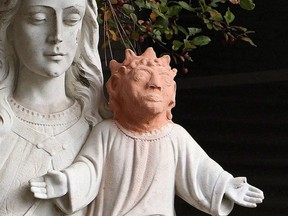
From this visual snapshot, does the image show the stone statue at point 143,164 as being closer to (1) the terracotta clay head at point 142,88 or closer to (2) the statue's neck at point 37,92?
(1) the terracotta clay head at point 142,88

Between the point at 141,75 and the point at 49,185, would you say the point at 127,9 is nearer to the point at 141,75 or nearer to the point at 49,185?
the point at 141,75

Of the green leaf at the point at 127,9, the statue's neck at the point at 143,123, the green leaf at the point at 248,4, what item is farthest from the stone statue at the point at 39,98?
the green leaf at the point at 248,4

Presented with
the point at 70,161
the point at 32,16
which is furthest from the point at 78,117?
the point at 32,16

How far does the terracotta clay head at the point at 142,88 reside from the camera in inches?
92.2

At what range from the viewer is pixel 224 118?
4629mm

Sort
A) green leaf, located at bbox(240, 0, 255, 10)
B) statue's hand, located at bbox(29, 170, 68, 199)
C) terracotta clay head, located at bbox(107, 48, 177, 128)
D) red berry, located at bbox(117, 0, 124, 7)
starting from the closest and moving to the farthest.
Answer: statue's hand, located at bbox(29, 170, 68, 199) → terracotta clay head, located at bbox(107, 48, 177, 128) → red berry, located at bbox(117, 0, 124, 7) → green leaf, located at bbox(240, 0, 255, 10)

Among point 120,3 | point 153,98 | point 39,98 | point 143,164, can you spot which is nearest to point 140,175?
point 143,164

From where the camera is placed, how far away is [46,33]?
92.4 inches

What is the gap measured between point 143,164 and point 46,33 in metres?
0.39

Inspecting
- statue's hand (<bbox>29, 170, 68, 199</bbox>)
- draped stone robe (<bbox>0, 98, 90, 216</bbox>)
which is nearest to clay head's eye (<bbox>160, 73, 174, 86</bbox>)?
draped stone robe (<bbox>0, 98, 90, 216</bbox>)

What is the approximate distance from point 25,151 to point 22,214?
0.15 m

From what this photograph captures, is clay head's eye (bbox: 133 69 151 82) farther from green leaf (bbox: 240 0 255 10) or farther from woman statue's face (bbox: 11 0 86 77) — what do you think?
green leaf (bbox: 240 0 255 10)

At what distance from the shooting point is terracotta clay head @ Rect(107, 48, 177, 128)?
2.34 m

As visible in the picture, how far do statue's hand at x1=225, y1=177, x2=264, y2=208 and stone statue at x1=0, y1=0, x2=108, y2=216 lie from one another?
374mm
